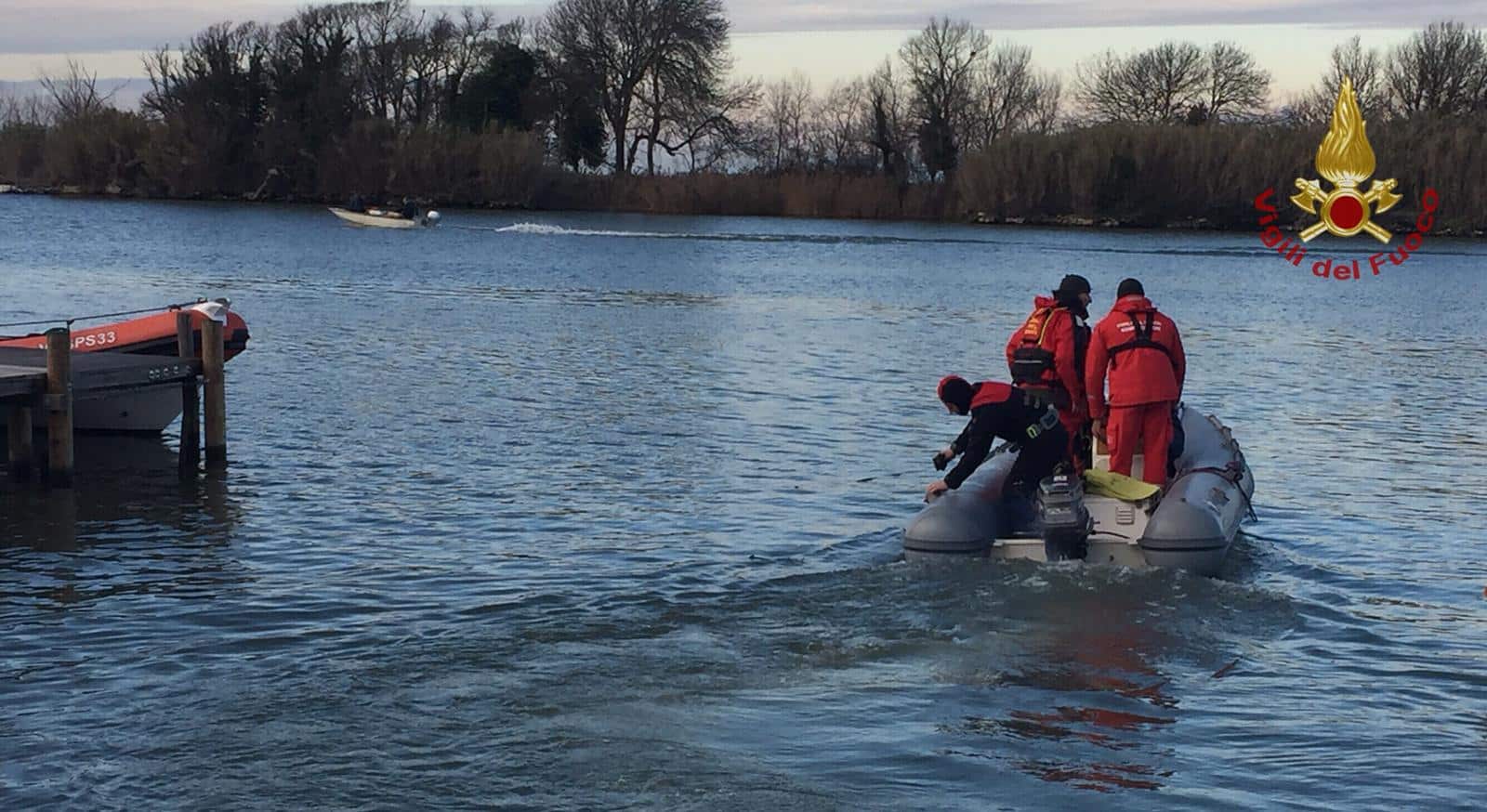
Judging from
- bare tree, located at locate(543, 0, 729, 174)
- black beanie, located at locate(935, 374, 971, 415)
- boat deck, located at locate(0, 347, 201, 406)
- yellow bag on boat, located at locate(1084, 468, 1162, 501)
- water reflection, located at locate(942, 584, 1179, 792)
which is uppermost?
bare tree, located at locate(543, 0, 729, 174)

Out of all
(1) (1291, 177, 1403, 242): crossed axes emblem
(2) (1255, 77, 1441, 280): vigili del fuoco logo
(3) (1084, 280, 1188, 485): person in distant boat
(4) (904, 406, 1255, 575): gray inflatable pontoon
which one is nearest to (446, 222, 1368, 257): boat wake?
(2) (1255, 77, 1441, 280): vigili del fuoco logo

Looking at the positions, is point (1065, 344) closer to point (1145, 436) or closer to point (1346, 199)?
point (1145, 436)

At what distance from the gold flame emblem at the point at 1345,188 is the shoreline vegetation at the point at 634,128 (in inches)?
53.2

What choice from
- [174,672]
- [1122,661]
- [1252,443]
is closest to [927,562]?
[1122,661]

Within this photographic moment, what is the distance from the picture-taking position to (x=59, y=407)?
1278cm

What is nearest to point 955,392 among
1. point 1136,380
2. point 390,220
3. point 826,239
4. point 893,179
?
point 1136,380

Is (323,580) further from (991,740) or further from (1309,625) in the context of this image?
(1309,625)

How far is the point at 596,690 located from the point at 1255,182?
57.1m

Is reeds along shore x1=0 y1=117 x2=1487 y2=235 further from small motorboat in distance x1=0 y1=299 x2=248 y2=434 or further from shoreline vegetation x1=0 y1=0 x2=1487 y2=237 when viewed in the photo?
small motorboat in distance x1=0 y1=299 x2=248 y2=434

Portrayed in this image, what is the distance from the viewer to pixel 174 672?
8.45 metres

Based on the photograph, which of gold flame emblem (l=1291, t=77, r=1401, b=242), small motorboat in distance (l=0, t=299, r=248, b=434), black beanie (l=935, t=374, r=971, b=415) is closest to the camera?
black beanie (l=935, t=374, r=971, b=415)

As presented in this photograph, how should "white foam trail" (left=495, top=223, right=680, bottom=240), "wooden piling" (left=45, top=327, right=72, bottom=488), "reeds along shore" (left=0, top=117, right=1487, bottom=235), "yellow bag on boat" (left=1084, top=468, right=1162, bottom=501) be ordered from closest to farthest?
"yellow bag on boat" (left=1084, top=468, right=1162, bottom=501), "wooden piling" (left=45, top=327, right=72, bottom=488), "white foam trail" (left=495, top=223, right=680, bottom=240), "reeds along shore" (left=0, top=117, right=1487, bottom=235)

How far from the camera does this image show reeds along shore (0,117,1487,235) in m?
58.0

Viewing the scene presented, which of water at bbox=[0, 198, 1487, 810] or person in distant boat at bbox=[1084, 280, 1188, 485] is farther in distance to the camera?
person in distant boat at bbox=[1084, 280, 1188, 485]
